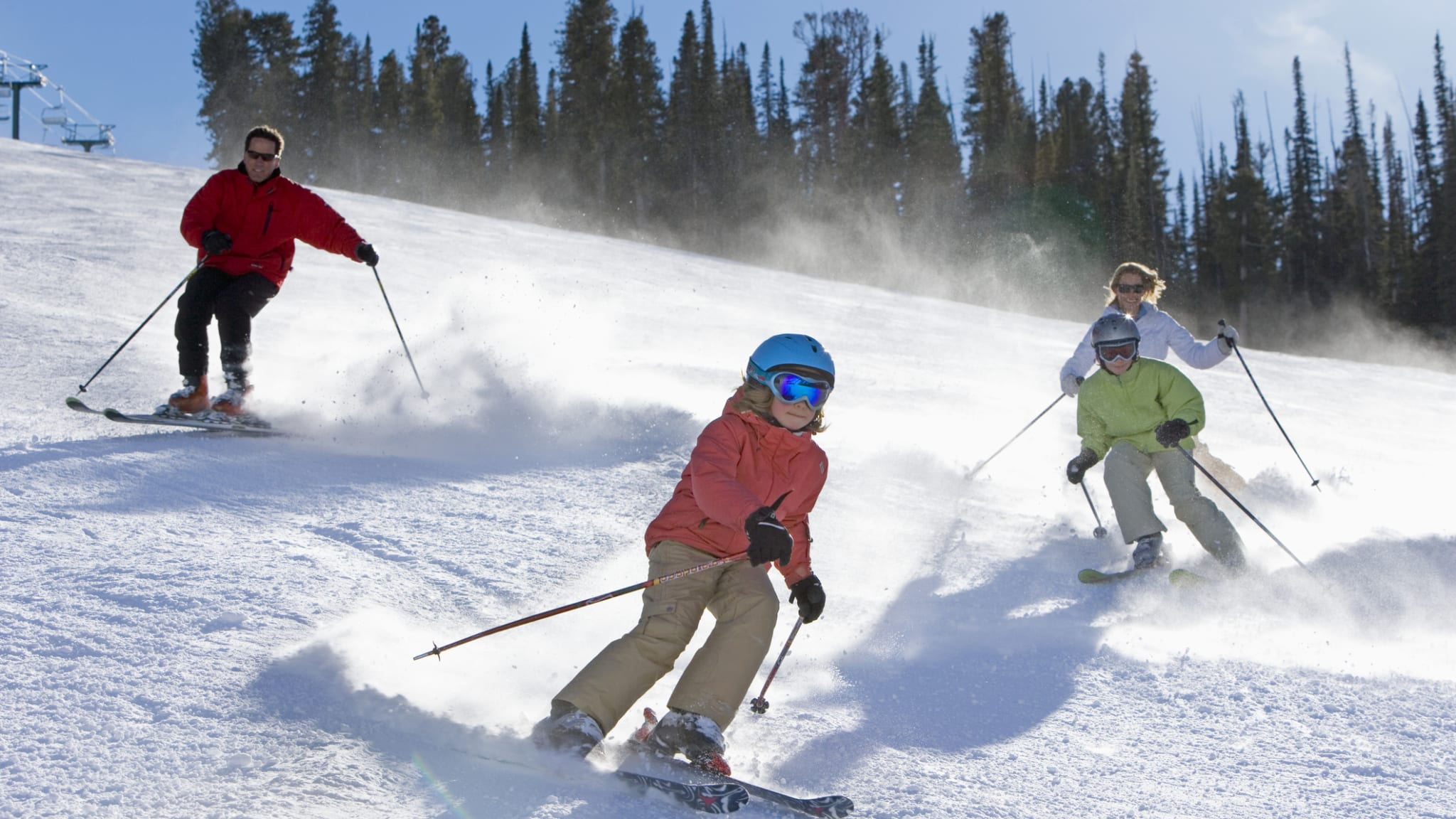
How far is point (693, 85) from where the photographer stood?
181ft

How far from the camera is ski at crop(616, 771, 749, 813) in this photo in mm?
2334

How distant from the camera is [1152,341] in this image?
599 cm

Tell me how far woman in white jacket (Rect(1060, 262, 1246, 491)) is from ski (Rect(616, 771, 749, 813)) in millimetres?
3789

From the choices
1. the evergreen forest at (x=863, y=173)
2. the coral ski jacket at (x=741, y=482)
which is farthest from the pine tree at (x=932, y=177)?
the coral ski jacket at (x=741, y=482)

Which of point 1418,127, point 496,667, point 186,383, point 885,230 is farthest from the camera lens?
point 1418,127

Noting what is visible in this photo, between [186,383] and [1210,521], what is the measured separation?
5165 millimetres

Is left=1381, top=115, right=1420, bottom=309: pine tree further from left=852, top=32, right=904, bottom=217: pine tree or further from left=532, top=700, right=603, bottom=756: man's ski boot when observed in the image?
left=532, top=700, right=603, bottom=756: man's ski boot

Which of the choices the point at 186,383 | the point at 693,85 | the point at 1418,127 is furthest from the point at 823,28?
the point at 186,383

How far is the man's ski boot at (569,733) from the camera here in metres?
2.52

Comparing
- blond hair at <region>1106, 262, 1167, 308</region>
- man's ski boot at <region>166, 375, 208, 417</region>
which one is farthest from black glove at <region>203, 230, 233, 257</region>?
blond hair at <region>1106, 262, 1167, 308</region>

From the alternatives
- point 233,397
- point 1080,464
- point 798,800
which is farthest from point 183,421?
point 1080,464

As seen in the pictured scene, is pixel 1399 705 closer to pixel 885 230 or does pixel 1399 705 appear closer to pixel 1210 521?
pixel 1210 521

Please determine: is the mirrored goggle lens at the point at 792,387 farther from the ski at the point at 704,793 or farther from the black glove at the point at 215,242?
the black glove at the point at 215,242

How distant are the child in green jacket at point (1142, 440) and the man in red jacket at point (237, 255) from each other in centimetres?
387
